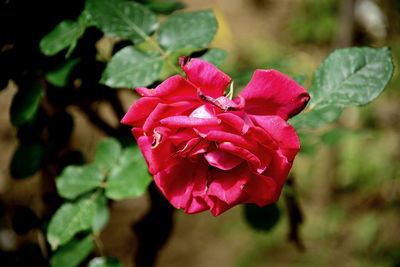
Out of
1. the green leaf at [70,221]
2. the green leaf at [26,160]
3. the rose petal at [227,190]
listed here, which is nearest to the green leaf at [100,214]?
the green leaf at [70,221]

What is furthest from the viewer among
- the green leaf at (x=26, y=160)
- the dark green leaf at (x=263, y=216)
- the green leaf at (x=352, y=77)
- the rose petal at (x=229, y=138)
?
the dark green leaf at (x=263, y=216)

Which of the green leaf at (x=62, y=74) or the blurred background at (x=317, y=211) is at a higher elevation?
the green leaf at (x=62, y=74)

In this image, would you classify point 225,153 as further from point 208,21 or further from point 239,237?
point 239,237

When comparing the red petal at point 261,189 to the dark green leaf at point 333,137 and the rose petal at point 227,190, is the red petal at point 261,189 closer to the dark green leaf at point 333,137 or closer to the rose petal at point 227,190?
the rose petal at point 227,190

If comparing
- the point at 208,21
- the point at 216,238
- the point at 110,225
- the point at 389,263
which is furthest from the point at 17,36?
the point at 389,263

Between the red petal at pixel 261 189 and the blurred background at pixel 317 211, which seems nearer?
the red petal at pixel 261 189

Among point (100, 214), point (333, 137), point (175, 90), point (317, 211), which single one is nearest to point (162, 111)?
point (175, 90)

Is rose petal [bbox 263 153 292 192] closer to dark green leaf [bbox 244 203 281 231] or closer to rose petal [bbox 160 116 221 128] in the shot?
rose petal [bbox 160 116 221 128]
